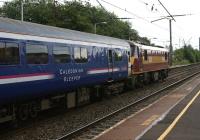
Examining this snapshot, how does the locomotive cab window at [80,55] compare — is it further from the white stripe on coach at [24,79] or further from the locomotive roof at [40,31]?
the white stripe on coach at [24,79]

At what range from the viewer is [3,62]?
1271 cm

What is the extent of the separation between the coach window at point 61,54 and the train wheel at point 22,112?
189cm

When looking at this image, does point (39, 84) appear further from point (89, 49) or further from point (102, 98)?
point (102, 98)

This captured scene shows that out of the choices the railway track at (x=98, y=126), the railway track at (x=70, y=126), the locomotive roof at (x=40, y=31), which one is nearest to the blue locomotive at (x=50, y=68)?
the locomotive roof at (x=40, y=31)

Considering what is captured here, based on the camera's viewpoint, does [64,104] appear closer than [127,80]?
Yes

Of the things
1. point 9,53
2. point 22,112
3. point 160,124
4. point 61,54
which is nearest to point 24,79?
point 9,53

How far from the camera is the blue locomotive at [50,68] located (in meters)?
13.2

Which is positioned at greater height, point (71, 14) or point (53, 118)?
point (71, 14)

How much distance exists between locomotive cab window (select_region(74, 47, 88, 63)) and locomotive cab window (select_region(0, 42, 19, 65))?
4.77m

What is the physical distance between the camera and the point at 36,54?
578 inches

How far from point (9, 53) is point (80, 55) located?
5808 millimetres

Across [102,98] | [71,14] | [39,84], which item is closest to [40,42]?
[39,84]

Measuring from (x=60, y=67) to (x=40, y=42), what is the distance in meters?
1.68

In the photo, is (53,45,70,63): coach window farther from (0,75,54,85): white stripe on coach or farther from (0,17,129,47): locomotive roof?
(0,75,54,85): white stripe on coach
